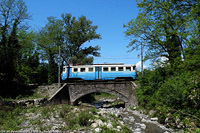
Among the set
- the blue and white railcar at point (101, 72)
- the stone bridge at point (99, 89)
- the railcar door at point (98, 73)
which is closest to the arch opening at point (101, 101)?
the stone bridge at point (99, 89)

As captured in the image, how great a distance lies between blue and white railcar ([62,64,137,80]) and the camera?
71.2ft

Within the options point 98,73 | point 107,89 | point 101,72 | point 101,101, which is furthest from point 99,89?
point 101,101

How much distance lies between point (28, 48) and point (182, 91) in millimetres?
27640

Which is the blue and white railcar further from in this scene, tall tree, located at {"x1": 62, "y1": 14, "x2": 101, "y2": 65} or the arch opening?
tall tree, located at {"x1": 62, "y1": 14, "x2": 101, "y2": 65}

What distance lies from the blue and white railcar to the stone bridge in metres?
0.93

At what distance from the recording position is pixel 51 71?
2498 centimetres

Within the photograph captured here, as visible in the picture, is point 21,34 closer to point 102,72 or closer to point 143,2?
point 102,72

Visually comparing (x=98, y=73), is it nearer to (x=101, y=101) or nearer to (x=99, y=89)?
(x=99, y=89)

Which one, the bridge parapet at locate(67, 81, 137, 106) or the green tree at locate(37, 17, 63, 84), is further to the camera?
the green tree at locate(37, 17, 63, 84)

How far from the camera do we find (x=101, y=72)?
22.4 metres

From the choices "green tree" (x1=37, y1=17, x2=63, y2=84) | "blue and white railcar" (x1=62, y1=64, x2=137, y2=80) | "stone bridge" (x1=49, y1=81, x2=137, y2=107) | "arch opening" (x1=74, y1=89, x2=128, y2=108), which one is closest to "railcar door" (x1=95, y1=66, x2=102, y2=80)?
"blue and white railcar" (x1=62, y1=64, x2=137, y2=80)

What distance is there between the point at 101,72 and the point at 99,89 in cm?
240

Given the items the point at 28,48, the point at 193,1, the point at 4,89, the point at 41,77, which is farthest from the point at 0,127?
the point at 28,48

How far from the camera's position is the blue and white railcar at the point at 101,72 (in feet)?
71.2
